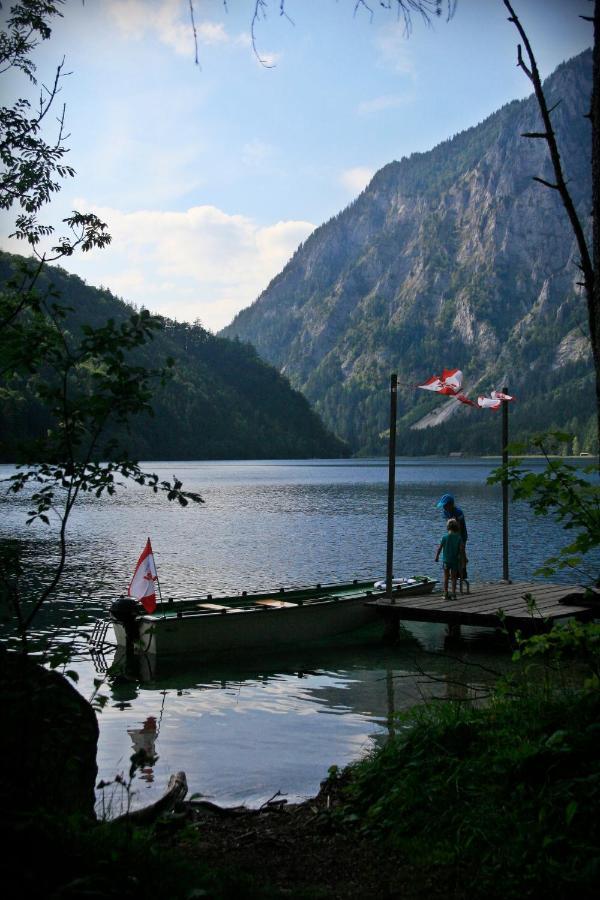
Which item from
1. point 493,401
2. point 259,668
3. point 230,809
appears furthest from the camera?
point 493,401

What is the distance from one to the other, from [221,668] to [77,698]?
32.7 feet

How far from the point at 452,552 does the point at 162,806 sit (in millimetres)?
11372

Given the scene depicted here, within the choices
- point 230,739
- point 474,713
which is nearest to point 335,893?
point 474,713

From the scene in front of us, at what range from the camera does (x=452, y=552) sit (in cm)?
1722

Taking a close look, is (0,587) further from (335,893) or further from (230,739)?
(230,739)

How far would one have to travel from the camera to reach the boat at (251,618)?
1528 cm

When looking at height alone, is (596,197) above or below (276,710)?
above

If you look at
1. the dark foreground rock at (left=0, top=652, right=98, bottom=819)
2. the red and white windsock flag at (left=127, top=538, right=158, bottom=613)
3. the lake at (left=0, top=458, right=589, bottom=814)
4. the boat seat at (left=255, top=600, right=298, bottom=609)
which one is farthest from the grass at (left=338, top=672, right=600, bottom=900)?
the boat seat at (left=255, top=600, right=298, bottom=609)

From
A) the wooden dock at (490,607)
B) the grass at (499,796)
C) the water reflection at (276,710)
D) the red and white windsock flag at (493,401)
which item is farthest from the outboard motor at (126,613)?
the grass at (499,796)

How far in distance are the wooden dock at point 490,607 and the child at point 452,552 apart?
0.51 meters

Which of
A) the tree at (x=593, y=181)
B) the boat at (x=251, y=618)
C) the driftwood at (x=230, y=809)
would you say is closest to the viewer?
the tree at (x=593, y=181)

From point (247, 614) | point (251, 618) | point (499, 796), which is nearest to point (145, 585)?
point (247, 614)

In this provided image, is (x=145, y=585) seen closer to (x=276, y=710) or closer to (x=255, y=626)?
(x=255, y=626)

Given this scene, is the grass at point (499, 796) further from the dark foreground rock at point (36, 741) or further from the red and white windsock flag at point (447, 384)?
the red and white windsock flag at point (447, 384)
